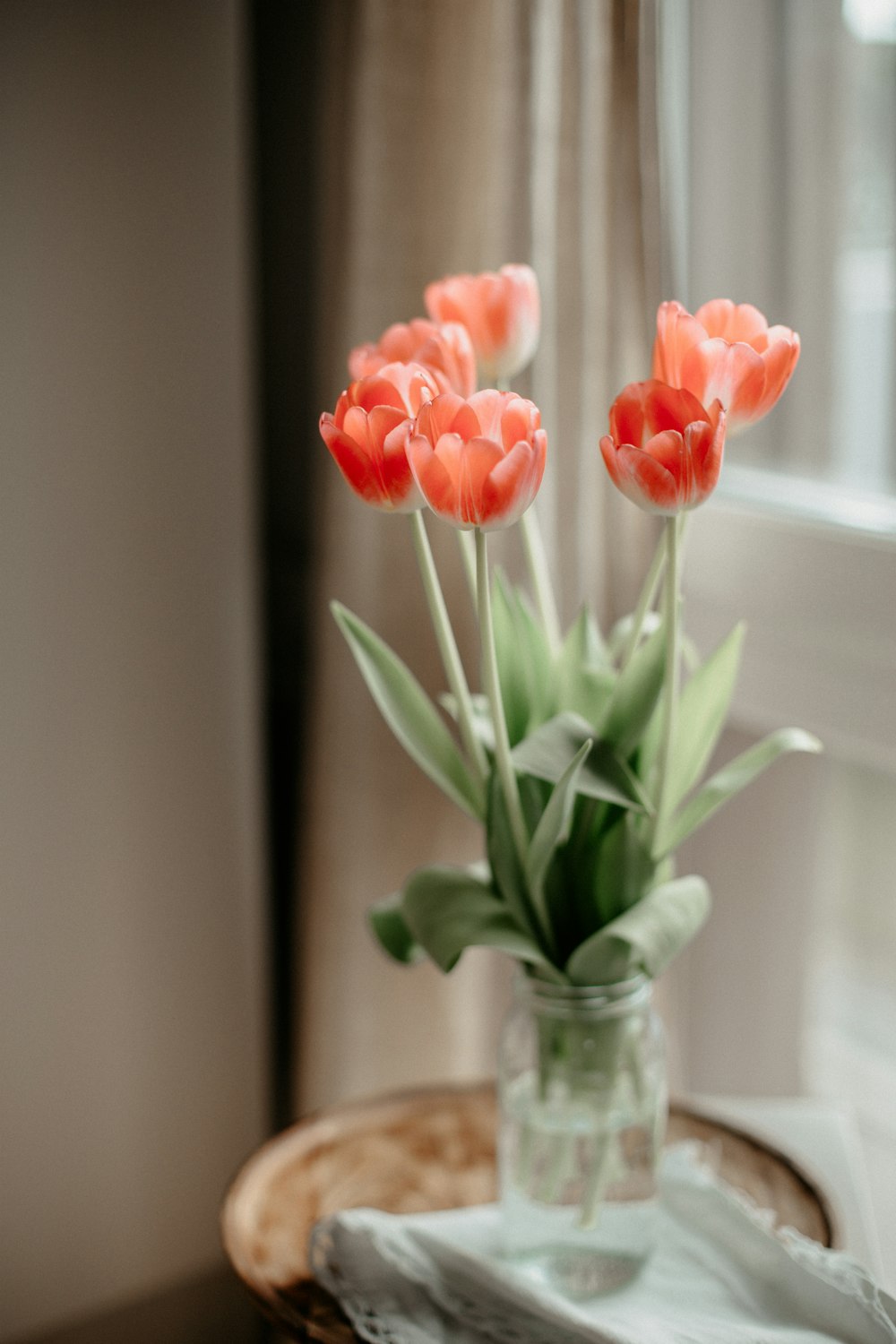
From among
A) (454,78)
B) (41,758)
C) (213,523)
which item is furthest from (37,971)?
(454,78)

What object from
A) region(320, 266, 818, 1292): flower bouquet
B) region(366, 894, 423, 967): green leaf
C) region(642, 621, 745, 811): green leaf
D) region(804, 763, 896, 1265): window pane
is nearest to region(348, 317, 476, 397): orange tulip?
region(320, 266, 818, 1292): flower bouquet

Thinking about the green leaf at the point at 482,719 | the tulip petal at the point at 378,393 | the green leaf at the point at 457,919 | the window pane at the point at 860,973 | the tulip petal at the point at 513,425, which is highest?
the tulip petal at the point at 378,393

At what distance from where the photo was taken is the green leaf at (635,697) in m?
0.70

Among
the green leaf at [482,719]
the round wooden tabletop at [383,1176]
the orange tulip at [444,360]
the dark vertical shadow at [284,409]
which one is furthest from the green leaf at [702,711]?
the dark vertical shadow at [284,409]

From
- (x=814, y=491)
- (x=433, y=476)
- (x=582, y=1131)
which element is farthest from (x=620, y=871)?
(x=814, y=491)

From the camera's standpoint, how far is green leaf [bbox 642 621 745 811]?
747 mm

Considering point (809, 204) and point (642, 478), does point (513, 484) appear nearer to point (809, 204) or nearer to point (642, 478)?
point (642, 478)

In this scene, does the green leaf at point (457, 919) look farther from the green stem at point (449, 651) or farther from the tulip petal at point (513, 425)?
the tulip petal at point (513, 425)

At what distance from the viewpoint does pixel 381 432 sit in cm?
58

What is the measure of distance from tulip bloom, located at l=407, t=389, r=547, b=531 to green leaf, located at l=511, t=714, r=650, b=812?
0.14 m

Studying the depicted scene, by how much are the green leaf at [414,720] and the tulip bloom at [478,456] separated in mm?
181

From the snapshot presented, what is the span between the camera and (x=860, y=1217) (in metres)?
0.88

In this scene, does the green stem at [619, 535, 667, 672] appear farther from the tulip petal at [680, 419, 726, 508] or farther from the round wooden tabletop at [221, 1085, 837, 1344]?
the round wooden tabletop at [221, 1085, 837, 1344]

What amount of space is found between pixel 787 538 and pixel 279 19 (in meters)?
0.72
